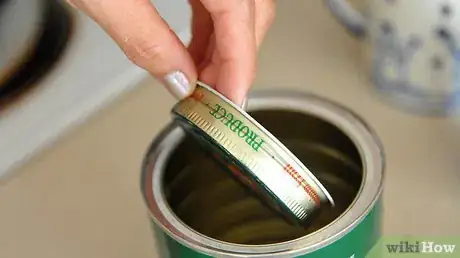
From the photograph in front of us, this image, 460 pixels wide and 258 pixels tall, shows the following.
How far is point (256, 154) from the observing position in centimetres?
36

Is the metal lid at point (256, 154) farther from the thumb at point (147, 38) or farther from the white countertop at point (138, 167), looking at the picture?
the white countertop at point (138, 167)

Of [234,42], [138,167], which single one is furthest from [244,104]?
[138,167]

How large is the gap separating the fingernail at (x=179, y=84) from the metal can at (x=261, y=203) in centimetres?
3

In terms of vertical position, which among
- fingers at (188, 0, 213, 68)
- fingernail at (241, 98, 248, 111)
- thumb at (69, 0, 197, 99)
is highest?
fingers at (188, 0, 213, 68)

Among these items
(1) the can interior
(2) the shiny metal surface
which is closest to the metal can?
(1) the can interior

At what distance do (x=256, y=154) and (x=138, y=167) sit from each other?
20cm

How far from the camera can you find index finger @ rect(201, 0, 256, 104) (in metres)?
0.41

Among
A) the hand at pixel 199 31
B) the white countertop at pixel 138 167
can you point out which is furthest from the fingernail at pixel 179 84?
the white countertop at pixel 138 167

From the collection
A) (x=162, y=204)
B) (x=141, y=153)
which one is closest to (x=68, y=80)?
(x=141, y=153)

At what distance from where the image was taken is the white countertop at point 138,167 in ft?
1.65

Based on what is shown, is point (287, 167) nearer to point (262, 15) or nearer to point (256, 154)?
point (256, 154)

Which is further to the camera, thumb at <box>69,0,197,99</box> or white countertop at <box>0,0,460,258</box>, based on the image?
white countertop at <box>0,0,460,258</box>

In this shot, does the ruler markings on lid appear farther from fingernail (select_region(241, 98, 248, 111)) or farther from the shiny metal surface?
the shiny metal surface

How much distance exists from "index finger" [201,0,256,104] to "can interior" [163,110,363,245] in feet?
0.08
